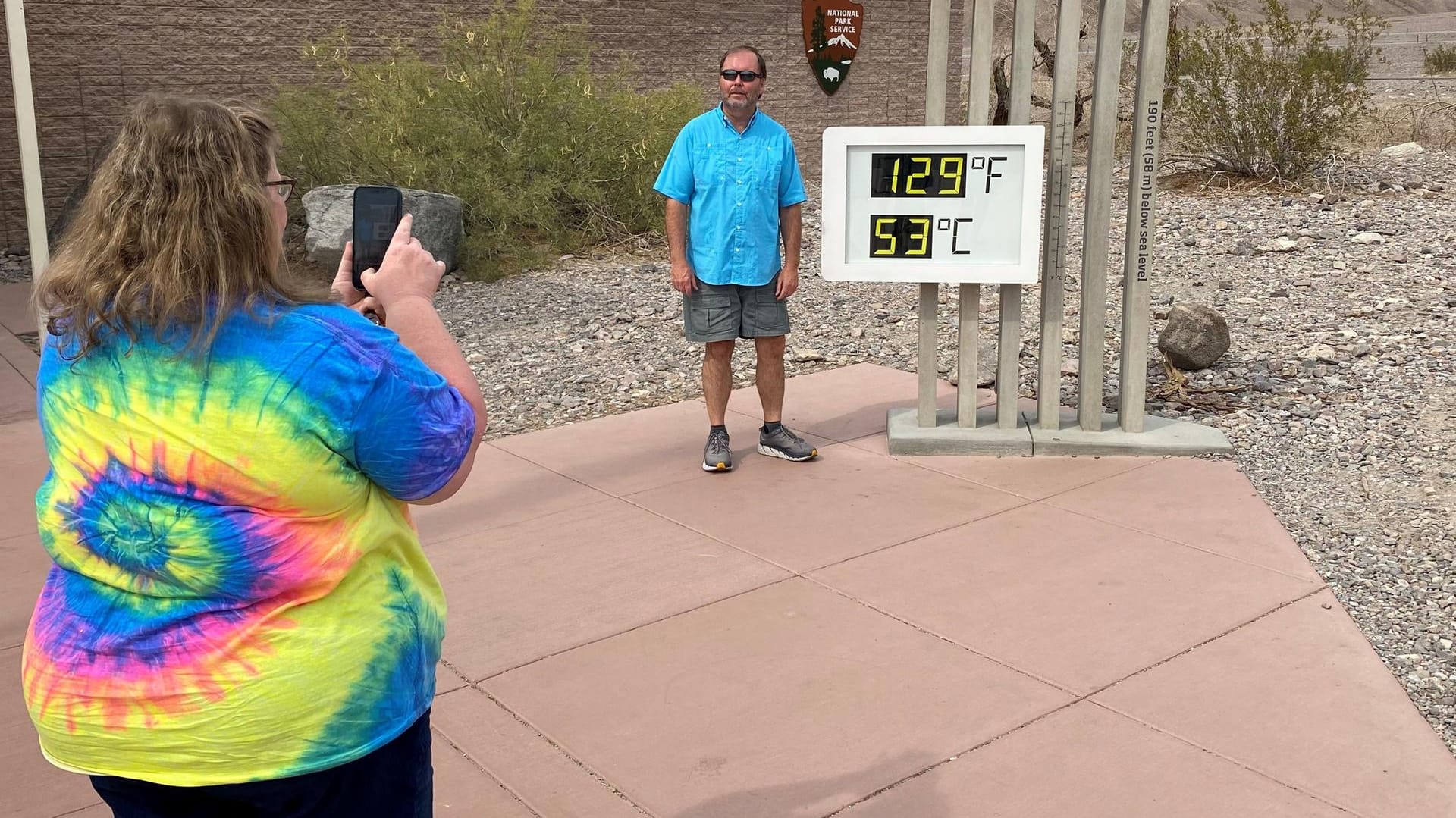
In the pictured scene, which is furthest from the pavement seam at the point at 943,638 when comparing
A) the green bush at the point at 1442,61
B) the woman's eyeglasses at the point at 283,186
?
the green bush at the point at 1442,61

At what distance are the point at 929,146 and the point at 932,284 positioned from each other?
0.64 meters

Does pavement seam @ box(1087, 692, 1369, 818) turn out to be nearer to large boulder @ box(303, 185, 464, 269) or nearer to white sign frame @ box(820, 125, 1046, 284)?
white sign frame @ box(820, 125, 1046, 284)

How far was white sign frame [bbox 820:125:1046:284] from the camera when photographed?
20.2 feet

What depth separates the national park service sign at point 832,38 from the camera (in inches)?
701

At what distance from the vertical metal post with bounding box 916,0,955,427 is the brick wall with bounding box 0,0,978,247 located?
7922mm

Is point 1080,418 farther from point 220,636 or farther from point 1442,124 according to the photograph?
point 1442,124

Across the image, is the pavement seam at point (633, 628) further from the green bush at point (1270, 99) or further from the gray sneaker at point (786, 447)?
the green bush at point (1270, 99)

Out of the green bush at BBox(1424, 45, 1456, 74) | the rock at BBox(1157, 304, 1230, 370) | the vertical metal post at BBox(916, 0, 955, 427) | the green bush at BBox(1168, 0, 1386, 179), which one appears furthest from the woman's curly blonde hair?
the green bush at BBox(1424, 45, 1456, 74)

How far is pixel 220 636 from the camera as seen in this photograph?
185cm

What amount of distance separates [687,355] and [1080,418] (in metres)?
2.87

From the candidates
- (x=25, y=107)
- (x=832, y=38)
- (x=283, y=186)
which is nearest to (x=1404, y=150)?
(x=832, y=38)

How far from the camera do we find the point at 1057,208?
629cm

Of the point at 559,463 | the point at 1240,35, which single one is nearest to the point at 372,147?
the point at 559,463

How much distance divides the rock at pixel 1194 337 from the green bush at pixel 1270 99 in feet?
20.0
